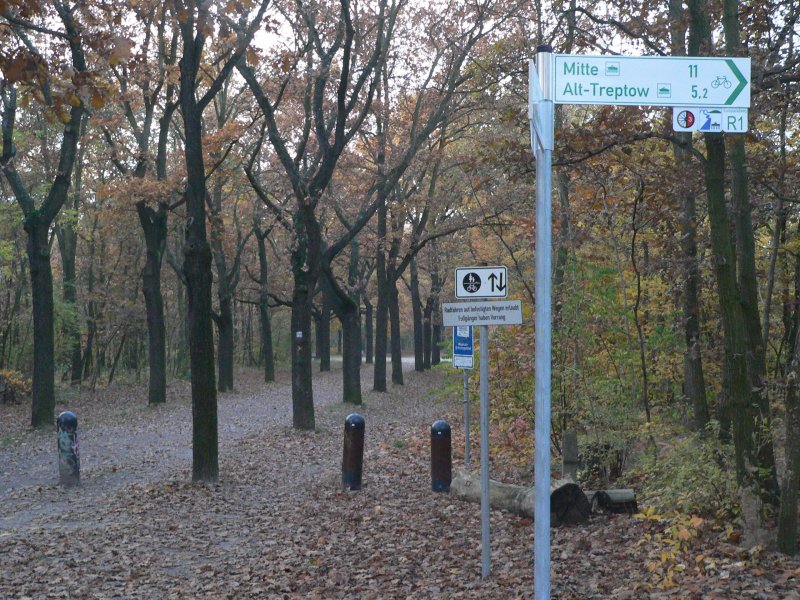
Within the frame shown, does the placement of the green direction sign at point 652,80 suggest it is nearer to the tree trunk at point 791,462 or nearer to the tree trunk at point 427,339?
the tree trunk at point 791,462

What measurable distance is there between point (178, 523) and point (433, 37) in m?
15.1

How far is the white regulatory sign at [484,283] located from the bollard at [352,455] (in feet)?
17.0

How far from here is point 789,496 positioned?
20.7ft

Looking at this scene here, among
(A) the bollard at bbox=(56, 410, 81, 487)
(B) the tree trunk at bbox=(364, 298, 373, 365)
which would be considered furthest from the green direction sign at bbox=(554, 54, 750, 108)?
(B) the tree trunk at bbox=(364, 298, 373, 365)

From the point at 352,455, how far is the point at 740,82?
8833 mm

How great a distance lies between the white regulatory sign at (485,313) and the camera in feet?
23.7

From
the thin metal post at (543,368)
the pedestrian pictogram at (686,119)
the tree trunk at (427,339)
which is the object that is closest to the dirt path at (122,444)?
the thin metal post at (543,368)

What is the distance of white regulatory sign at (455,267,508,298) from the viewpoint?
732 cm

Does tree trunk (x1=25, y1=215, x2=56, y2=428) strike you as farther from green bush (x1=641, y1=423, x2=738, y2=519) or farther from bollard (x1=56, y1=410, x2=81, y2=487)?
green bush (x1=641, y1=423, x2=738, y2=519)

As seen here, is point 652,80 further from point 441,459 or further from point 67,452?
point 67,452

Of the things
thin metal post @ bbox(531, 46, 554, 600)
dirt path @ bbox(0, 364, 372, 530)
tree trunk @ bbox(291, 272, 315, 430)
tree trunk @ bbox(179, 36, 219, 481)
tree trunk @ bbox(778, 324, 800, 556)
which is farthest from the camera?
tree trunk @ bbox(291, 272, 315, 430)

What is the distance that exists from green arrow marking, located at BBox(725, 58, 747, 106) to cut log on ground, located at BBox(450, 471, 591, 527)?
5536mm

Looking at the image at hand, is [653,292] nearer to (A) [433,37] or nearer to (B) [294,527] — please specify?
(B) [294,527]

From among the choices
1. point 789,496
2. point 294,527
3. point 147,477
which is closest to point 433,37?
point 147,477
